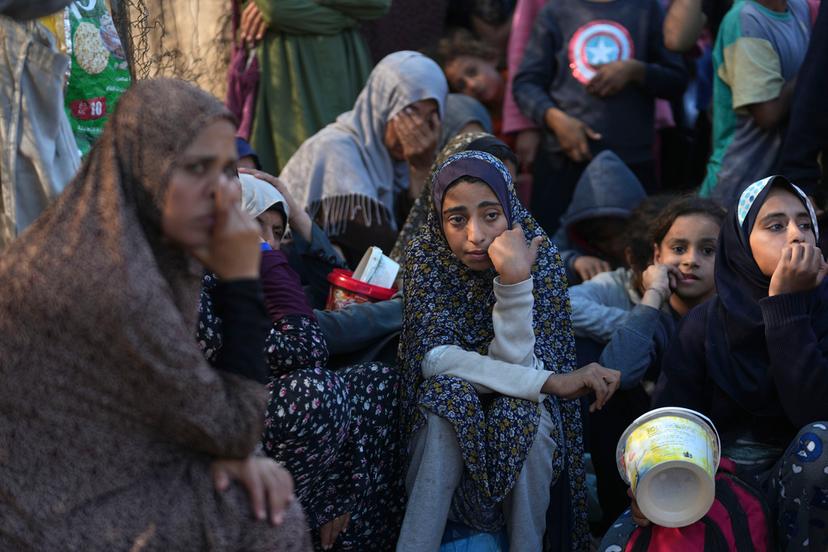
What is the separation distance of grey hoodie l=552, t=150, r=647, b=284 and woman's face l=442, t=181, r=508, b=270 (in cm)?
137

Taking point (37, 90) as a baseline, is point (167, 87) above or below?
above

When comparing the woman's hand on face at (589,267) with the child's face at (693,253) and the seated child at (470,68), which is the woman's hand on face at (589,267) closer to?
the child's face at (693,253)

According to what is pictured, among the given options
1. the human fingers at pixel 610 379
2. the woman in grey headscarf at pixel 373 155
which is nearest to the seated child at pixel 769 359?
the human fingers at pixel 610 379

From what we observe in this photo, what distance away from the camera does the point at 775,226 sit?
3.54 m

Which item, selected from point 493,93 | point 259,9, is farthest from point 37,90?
point 493,93

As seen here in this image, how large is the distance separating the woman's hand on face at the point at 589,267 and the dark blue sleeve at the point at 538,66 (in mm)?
1015

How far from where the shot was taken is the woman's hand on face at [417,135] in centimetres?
525

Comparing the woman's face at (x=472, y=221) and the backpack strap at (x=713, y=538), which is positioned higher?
the woman's face at (x=472, y=221)

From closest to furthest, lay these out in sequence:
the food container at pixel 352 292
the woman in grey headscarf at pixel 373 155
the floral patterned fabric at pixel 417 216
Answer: the food container at pixel 352 292 < the floral patterned fabric at pixel 417 216 < the woman in grey headscarf at pixel 373 155

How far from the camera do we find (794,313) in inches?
131

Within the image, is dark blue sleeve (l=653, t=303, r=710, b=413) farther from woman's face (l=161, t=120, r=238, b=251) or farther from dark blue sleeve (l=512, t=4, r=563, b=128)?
dark blue sleeve (l=512, t=4, r=563, b=128)

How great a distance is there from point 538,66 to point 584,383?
2.64 m

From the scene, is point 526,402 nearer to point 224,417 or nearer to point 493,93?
point 224,417

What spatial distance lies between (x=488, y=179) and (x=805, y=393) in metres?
1.17
